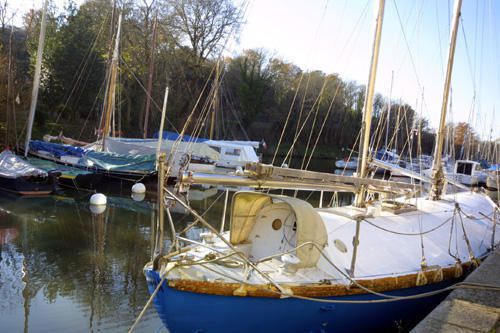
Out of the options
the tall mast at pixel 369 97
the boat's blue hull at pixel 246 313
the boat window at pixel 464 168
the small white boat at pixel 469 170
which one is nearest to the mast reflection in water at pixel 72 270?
the boat's blue hull at pixel 246 313

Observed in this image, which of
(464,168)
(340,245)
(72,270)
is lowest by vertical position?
(72,270)

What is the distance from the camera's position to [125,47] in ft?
127

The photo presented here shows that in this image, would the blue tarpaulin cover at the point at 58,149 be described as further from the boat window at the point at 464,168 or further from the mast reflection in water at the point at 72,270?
the boat window at the point at 464,168

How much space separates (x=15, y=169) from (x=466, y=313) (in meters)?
19.5

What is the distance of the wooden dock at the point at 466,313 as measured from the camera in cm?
478

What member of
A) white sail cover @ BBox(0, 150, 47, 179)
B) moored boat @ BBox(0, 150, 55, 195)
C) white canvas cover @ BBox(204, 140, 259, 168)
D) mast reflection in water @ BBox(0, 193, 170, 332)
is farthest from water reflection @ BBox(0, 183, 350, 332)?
white canvas cover @ BBox(204, 140, 259, 168)

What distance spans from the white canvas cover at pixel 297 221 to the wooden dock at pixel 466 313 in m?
1.64

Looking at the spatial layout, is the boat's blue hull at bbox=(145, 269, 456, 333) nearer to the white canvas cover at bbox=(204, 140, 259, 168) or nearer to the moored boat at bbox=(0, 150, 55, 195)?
the moored boat at bbox=(0, 150, 55, 195)

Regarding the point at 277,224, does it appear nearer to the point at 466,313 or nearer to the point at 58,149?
the point at 466,313

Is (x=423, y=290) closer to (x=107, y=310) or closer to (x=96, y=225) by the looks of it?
(x=107, y=310)

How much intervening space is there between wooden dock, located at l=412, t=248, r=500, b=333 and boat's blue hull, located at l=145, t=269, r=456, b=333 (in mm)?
1082

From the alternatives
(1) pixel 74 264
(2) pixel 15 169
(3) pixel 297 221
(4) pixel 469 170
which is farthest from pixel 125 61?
(3) pixel 297 221

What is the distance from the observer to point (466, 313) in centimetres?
521

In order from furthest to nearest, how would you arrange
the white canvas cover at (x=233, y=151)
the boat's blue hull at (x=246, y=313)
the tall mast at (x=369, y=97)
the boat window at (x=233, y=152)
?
the boat window at (x=233, y=152) → the white canvas cover at (x=233, y=151) → the tall mast at (x=369, y=97) → the boat's blue hull at (x=246, y=313)
